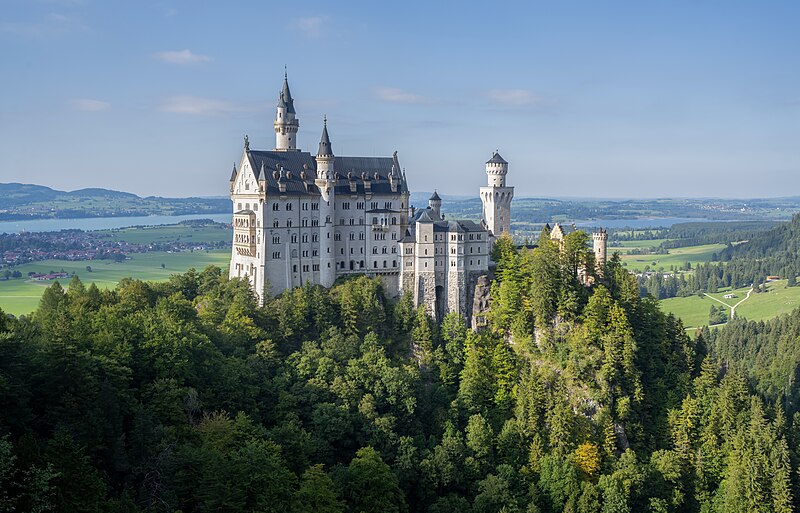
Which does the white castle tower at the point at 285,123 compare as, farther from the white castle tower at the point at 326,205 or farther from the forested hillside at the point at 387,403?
the forested hillside at the point at 387,403

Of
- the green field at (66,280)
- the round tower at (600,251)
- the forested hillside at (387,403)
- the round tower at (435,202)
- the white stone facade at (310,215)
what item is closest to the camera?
the forested hillside at (387,403)

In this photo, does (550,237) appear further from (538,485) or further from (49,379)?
(49,379)

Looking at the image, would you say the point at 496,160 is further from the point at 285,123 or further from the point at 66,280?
the point at 66,280

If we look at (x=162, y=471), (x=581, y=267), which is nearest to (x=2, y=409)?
(x=162, y=471)

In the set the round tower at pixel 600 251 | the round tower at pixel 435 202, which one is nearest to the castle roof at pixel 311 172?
the round tower at pixel 435 202

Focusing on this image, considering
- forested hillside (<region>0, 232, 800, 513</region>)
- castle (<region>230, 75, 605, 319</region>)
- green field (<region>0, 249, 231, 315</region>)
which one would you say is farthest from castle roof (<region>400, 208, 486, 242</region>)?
green field (<region>0, 249, 231, 315</region>)

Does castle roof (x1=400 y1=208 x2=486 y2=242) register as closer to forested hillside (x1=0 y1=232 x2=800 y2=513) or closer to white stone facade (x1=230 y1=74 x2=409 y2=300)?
white stone facade (x1=230 y1=74 x2=409 y2=300)

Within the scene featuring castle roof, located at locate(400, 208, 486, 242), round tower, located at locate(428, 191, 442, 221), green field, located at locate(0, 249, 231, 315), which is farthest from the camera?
green field, located at locate(0, 249, 231, 315)
